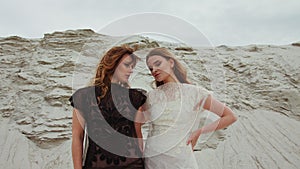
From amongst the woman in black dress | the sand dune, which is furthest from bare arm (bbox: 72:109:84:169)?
the sand dune

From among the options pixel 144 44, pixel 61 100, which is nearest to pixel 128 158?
pixel 61 100

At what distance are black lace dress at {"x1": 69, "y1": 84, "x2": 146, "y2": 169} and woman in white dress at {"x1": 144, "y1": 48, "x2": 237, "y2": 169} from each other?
155 millimetres

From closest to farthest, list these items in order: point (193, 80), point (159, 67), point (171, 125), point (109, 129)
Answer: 1. point (109, 129)
2. point (171, 125)
3. point (159, 67)
4. point (193, 80)

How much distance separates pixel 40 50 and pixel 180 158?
28.9ft

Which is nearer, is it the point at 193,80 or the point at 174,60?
the point at 174,60

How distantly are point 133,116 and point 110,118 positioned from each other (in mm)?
138

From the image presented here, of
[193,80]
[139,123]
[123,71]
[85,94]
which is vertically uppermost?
[123,71]

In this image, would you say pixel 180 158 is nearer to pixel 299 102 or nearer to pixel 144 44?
pixel 299 102

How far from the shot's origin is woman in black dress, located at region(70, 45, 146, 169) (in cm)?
194

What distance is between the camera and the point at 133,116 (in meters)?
2.00

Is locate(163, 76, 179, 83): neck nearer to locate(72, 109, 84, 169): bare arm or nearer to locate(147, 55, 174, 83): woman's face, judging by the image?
locate(147, 55, 174, 83): woman's face

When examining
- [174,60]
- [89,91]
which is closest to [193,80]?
[174,60]

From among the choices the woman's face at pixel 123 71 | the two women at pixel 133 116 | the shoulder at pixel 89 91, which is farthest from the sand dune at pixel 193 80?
the shoulder at pixel 89 91

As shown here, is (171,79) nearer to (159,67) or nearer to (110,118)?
(159,67)
